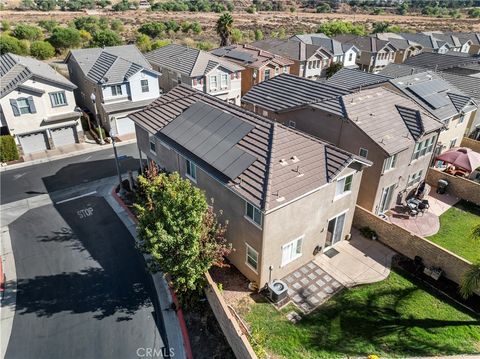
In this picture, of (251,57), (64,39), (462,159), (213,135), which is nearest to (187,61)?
(251,57)

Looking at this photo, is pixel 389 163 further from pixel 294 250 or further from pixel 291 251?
pixel 291 251

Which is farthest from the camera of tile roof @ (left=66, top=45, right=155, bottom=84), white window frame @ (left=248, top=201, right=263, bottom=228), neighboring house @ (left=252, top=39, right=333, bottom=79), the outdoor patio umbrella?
neighboring house @ (left=252, top=39, right=333, bottom=79)

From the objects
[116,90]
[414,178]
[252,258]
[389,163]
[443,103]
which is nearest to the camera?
[252,258]

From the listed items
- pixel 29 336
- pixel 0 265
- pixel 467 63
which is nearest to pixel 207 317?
pixel 29 336

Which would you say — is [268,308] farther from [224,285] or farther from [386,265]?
[386,265]

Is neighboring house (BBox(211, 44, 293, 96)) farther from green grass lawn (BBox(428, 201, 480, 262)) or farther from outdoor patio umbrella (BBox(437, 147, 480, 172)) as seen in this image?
green grass lawn (BBox(428, 201, 480, 262))

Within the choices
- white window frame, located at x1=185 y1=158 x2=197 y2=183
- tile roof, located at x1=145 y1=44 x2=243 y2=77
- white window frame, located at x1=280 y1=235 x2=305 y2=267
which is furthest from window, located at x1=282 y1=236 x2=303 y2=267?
tile roof, located at x1=145 y1=44 x2=243 y2=77
